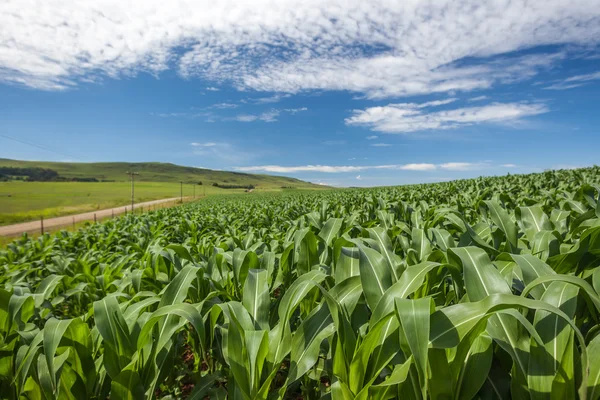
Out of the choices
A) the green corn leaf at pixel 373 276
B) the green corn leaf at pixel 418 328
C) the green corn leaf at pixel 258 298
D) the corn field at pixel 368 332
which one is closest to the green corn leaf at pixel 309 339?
the corn field at pixel 368 332

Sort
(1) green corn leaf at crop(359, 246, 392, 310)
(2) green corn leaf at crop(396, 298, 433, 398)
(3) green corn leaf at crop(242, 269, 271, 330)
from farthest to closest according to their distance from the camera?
(3) green corn leaf at crop(242, 269, 271, 330)
(1) green corn leaf at crop(359, 246, 392, 310)
(2) green corn leaf at crop(396, 298, 433, 398)

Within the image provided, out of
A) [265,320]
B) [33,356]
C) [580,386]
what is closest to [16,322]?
[33,356]

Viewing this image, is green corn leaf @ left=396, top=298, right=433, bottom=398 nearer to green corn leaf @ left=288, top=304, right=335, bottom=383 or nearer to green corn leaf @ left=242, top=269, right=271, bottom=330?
green corn leaf @ left=288, top=304, right=335, bottom=383

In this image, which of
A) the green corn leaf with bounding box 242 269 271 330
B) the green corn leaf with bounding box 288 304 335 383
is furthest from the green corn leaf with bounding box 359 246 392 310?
the green corn leaf with bounding box 242 269 271 330

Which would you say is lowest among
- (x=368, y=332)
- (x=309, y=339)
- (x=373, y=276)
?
(x=309, y=339)

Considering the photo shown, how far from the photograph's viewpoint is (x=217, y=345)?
2.14 m

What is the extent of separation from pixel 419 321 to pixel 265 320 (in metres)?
1.10

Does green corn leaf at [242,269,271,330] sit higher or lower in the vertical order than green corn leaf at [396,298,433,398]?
lower

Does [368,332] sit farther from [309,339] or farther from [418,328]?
[309,339]

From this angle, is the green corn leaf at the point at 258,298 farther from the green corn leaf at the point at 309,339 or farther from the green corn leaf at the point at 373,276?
the green corn leaf at the point at 373,276

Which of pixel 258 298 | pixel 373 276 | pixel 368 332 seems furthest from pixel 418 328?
pixel 258 298

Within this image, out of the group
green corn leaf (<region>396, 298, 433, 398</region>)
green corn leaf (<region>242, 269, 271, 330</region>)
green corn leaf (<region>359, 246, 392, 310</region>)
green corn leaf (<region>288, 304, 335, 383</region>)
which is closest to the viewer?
green corn leaf (<region>396, 298, 433, 398</region>)

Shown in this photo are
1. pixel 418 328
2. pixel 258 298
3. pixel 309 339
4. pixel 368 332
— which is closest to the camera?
pixel 418 328

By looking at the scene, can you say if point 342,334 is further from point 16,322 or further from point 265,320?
point 16,322
